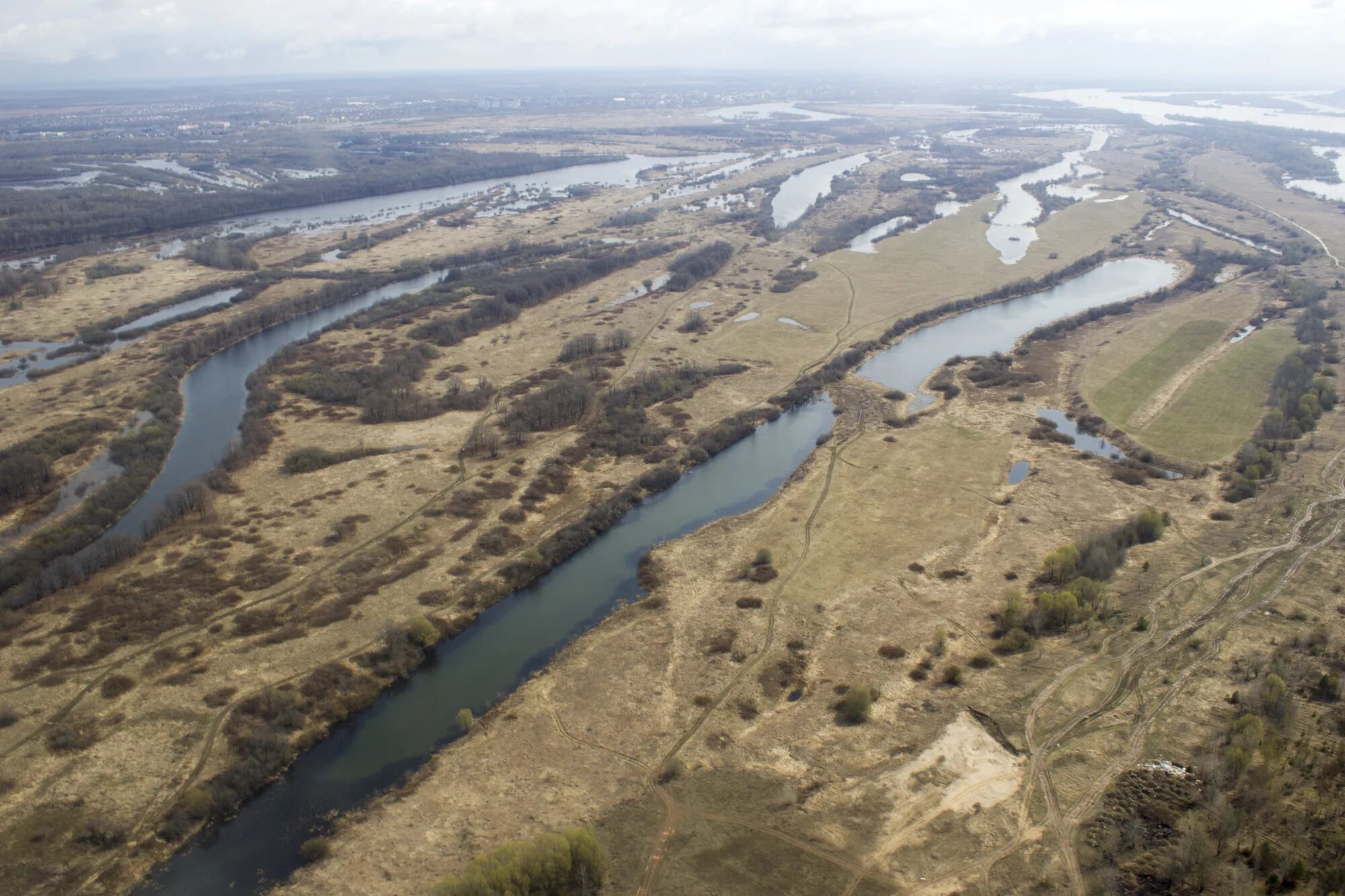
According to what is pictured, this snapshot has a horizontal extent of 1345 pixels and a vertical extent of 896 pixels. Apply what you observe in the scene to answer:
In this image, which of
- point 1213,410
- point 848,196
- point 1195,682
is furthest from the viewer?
point 848,196

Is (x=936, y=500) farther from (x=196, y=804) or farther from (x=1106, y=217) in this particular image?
(x=1106, y=217)

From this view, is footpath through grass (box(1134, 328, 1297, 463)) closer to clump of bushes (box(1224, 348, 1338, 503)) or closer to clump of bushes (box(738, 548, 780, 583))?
clump of bushes (box(1224, 348, 1338, 503))

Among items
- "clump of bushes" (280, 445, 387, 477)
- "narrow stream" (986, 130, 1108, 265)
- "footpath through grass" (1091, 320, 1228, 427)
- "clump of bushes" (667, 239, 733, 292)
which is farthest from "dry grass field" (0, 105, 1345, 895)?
"narrow stream" (986, 130, 1108, 265)

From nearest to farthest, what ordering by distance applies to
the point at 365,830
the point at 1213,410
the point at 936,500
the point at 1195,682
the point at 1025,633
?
the point at 365,830, the point at 1195,682, the point at 1025,633, the point at 936,500, the point at 1213,410

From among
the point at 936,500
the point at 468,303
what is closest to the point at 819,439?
the point at 936,500

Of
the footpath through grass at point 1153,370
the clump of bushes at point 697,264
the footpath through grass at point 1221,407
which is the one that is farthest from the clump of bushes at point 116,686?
the clump of bushes at point 697,264

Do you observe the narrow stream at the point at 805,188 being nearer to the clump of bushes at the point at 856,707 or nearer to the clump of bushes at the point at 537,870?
the clump of bushes at the point at 856,707
